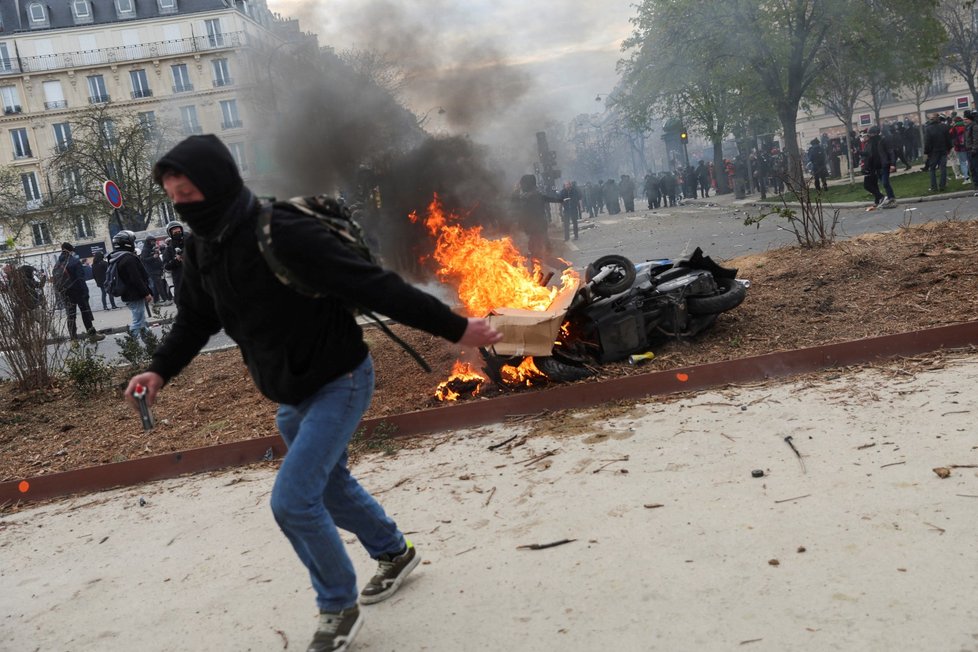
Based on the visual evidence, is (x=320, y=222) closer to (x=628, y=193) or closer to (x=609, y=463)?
(x=609, y=463)

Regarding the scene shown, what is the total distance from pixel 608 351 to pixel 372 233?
538 centimetres

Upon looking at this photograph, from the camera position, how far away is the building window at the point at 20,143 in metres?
57.8

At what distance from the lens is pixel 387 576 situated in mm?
3326

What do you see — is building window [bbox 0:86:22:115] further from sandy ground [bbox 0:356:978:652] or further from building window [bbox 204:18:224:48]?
sandy ground [bbox 0:356:978:652]

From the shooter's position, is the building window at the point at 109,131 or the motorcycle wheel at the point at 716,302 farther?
the building window at the point at 109,131

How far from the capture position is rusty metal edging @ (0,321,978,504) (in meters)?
5.54

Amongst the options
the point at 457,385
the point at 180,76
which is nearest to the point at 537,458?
the point at 457,385

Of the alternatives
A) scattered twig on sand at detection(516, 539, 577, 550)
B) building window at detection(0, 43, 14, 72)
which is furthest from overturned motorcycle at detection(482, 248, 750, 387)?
building window at detection(0, 43, 14, 72)

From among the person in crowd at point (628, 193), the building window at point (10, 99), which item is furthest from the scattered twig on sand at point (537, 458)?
the building window at point (10, 99)

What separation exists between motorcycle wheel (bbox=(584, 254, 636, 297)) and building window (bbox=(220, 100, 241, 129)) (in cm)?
1099

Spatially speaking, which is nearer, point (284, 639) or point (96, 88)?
point (284, 639)

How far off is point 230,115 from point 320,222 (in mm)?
15102

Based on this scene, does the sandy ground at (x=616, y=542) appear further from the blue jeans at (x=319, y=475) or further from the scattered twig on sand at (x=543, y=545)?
the blue jeans at (x=319, y=475)

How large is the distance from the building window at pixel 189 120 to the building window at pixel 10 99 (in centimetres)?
3596
